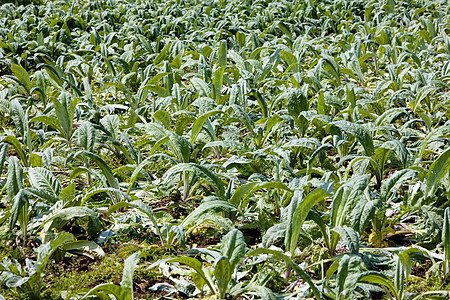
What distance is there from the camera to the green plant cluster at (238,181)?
189 cm

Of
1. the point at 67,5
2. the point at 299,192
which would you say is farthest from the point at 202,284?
the point at 67,5

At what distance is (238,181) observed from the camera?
250 centimetres

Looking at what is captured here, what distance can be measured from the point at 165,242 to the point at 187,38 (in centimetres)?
367

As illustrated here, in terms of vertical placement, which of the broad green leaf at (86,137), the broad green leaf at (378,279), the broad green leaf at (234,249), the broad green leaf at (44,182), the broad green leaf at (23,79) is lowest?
the broad green leaf at (378,279)

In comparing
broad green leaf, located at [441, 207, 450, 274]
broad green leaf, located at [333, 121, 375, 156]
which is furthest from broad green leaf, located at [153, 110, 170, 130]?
broad green leaf, located at [441, 207, 450, 274]

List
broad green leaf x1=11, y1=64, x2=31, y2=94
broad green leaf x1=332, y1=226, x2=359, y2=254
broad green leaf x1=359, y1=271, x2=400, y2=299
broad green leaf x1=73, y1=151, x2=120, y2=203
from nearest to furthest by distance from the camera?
broad green leaf x1=359, y1=271, x2=400, y2=299, broad green leaf x1=332, y1=226, x2=359, y2=254, broad green leaf x1=73, y1=151, x2=120, y2=203, broad green leaf x1=11, y1=64, x2=31, y2=94

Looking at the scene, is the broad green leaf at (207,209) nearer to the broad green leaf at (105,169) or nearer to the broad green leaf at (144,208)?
the broad green leaf at (144,208)

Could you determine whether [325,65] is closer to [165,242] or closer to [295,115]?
[295,115]

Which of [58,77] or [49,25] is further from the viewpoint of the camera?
[49,25]

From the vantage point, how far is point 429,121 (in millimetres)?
3098

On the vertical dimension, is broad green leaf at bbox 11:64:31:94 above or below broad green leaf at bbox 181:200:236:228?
above

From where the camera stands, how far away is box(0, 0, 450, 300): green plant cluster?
1.89m

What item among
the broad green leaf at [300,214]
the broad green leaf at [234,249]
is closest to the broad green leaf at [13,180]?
the broad green leaf at [234,249]

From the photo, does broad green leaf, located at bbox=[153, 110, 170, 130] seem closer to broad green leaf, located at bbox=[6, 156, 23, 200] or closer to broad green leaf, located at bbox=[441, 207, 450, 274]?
broad green leaf, located at bbox=[6, 156, 23, 200]
